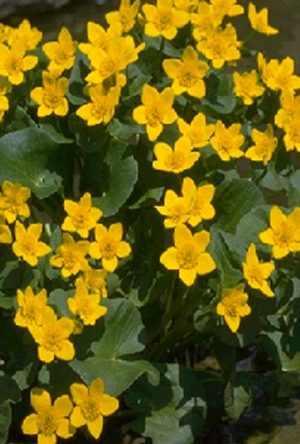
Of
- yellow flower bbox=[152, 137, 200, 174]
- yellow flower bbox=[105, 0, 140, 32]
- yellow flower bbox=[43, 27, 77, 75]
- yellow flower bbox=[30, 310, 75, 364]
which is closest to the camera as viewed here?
yellow flower bbox=[30, 310, 75, 364]

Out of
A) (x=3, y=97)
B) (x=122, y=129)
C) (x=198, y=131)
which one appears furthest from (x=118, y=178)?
(x=3, y=97)

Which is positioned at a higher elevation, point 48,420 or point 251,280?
point 251,280

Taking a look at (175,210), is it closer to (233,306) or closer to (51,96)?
(233,306)

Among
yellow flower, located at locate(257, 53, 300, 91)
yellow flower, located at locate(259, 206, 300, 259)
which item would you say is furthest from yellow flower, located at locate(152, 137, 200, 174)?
yellow flower, located at locate(257, 53, 300, 91)

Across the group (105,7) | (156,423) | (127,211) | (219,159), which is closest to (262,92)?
(219,159)

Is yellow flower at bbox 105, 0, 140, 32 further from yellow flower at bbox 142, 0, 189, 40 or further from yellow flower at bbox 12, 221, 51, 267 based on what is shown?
yellow flower at bbox 12, 221, 51, 267

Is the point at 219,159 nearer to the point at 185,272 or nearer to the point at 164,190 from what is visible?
the point at 164,190
